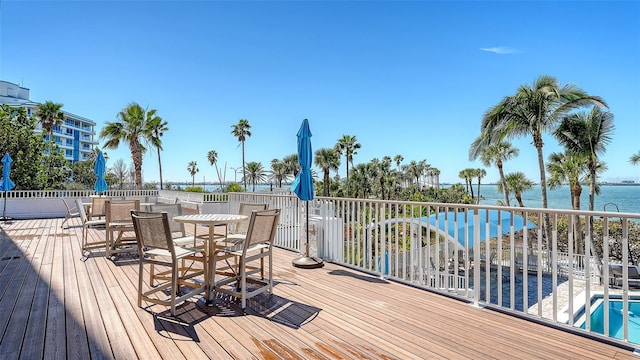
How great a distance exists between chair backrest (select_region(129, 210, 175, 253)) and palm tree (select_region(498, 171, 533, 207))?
3426cm

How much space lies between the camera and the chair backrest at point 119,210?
517 cm

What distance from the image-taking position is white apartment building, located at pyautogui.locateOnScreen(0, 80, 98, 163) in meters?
49.8

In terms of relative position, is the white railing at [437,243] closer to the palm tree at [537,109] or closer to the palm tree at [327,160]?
the palm tree at [537,109]

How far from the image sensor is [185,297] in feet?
9.73

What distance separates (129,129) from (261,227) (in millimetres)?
16859

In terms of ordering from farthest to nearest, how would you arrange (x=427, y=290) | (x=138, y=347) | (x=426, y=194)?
1. (x=426, y=194)
2. (x=427, y=290)
3. (x=138, y=347)

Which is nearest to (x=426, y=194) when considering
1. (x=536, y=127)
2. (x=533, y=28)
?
(x=536, y=127)

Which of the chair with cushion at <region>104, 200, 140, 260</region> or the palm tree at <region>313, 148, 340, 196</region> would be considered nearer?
the chair with cushion at <region>104, 200, 140, 260</region>

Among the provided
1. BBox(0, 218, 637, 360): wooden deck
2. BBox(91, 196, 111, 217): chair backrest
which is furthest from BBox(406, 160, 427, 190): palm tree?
BBox(0, 218, 637, 360): wooden deck

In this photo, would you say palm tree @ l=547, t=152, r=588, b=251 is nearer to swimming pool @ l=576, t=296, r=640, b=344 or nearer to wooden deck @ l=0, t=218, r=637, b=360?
swimming pool @ l=576, t=296, r=640, b=344

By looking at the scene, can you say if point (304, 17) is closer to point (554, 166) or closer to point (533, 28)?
point (533, 28)

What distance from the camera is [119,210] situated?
5.37 meters

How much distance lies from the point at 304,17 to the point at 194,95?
9063 millimetres

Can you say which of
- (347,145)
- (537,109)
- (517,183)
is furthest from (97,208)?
(517,183)
